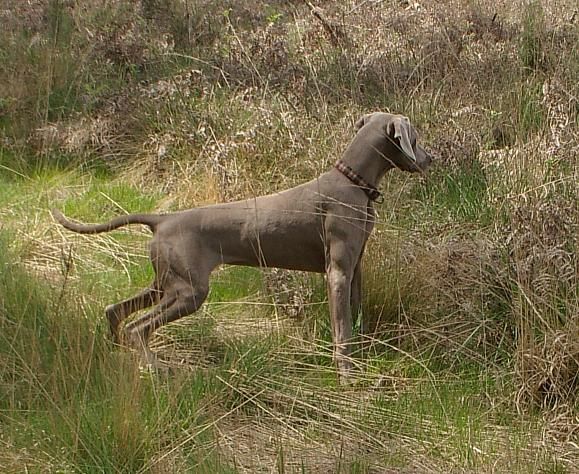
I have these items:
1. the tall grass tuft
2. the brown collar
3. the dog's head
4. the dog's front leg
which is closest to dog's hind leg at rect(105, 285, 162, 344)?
the tall grass tuft

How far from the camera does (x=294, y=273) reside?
4652 mm

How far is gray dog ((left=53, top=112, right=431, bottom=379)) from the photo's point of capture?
13.2ft

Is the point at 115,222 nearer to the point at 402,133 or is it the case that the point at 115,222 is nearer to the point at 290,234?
the point at 290,234

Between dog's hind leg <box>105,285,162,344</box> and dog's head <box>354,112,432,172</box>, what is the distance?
1.12 meters

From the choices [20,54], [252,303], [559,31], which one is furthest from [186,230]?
[20,54]

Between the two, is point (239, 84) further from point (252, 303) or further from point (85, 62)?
point (252, 303)

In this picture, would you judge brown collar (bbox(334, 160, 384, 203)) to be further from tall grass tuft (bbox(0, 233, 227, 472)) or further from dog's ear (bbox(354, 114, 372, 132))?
tall grass tuft (bbox(0, 233, 227, 472))

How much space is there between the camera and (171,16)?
8055 mm

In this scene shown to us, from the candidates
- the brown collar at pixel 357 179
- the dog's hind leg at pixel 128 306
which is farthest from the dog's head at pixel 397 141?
the dog's hind leg at pixel 128 306

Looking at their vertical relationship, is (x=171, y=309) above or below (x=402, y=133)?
below

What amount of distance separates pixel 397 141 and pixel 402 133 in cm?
9

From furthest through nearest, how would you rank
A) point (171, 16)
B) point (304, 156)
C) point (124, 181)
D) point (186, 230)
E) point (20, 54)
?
1. point (171, 16)
2. point (20, 54)
3. point (124, 181)
4. point (304, 156)
5. point (186, 230)

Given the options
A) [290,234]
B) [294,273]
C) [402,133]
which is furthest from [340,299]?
[402,133]

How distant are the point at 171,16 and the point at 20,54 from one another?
4.15 ft
